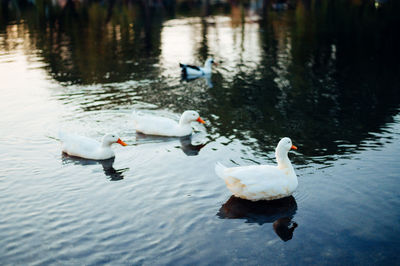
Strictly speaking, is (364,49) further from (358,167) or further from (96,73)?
(358,167)

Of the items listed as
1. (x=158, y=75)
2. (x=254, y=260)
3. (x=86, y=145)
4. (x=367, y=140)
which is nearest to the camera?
(x=254, y=260)

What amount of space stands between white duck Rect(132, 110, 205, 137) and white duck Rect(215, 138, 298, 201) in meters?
4.36

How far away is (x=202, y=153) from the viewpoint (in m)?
13.0

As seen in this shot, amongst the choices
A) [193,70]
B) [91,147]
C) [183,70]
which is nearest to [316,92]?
[193,70]

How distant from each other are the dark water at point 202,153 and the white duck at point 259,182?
0.92 feet

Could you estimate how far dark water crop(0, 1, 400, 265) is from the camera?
8.57 m

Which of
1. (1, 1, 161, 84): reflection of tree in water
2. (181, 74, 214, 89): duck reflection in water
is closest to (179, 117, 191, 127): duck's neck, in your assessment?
(181, 74, 214, 89): duck reflection in water

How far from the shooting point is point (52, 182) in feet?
36.6

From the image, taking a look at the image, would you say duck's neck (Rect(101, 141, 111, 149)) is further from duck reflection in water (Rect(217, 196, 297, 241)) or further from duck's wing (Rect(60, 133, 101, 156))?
duck reflection in water (Rect(217, 196, 297, 241))

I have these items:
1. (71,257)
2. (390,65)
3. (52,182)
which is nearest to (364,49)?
(390,65)

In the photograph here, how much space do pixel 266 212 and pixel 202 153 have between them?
149 inches

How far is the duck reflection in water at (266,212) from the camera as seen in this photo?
9086 millimetres

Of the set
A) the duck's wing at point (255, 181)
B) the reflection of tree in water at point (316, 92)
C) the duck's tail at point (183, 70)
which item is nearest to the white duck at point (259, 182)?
the duck's wing at point (255, 181)

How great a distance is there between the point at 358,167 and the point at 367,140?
207 cm
